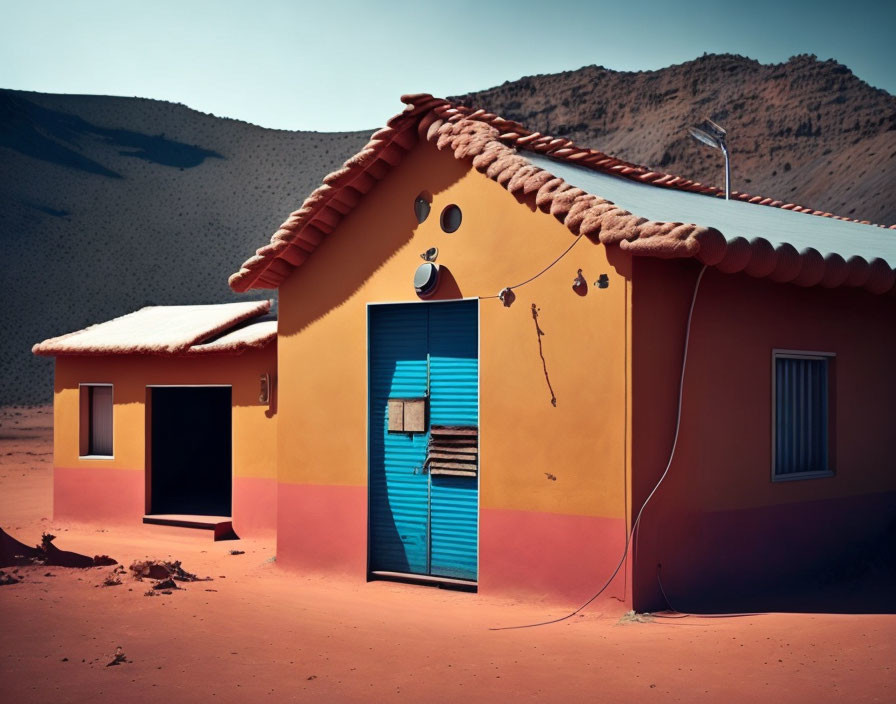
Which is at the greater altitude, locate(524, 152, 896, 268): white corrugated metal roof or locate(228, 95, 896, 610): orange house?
locate(524, 152, 896, 268): white corrugated metal roof

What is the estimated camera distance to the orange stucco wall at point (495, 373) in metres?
8.42

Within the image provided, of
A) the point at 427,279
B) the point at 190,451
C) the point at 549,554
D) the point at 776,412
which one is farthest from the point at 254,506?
the point at 776,412

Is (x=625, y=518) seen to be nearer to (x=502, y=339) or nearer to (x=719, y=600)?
(x=719, y=600)

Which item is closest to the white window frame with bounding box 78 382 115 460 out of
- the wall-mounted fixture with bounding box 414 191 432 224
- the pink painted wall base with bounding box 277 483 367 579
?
the pink painted wall base with bounding box 277 483 367 579

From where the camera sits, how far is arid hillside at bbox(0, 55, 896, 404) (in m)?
46.8

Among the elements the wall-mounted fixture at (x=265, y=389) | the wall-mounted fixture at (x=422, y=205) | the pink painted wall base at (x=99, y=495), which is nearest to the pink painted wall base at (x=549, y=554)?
the wall-mounted fixture at (x=422, y=205)

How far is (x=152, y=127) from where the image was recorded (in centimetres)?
7894

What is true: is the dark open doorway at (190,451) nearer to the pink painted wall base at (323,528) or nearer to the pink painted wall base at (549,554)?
the pink painted wall base at (323,528)

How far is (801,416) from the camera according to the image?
9.98 metres

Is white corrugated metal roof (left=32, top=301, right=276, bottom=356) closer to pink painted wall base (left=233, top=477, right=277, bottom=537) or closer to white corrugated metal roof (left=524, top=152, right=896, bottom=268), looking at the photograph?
pink painted wall base (left=233, top=477, right=277, bottom=537)

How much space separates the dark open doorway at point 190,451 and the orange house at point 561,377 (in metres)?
4.96

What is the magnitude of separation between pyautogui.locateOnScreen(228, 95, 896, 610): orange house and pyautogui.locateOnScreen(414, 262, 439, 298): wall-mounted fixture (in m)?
0.02

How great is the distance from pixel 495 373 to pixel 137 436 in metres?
7.86

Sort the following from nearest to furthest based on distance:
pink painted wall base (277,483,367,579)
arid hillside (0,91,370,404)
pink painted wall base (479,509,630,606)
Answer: pink painted wall base (479,509,630,606) < pink painted wall base (277,483,367,579) < arid hillside (0,91,370,404)
